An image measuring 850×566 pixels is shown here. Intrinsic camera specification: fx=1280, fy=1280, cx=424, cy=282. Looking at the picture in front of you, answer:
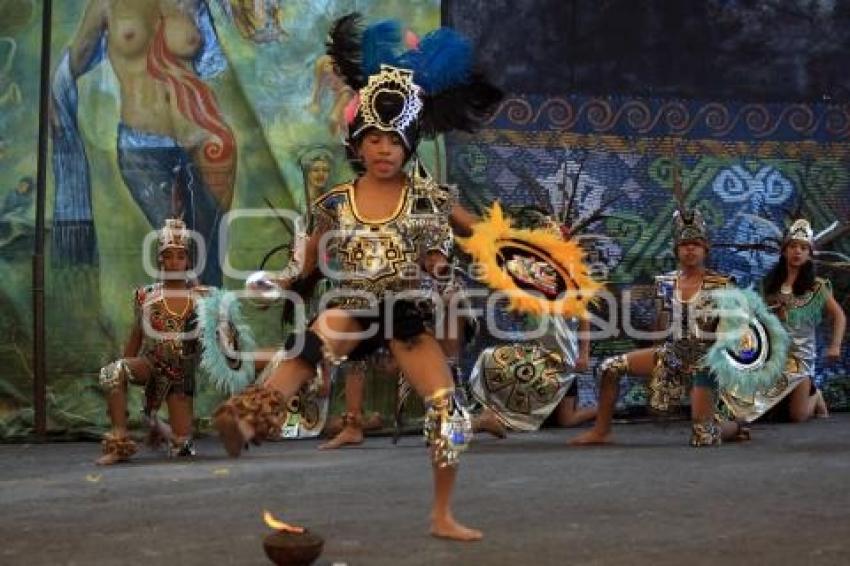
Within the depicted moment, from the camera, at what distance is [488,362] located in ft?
29.3

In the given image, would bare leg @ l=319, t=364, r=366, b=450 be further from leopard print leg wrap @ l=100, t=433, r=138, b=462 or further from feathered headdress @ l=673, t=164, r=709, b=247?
feathered headdress @ l=673, t=164, r=709, b=247

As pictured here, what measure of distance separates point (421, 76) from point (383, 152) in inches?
17.0

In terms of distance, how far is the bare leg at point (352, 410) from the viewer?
8.30 m

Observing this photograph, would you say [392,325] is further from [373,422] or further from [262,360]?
[373,422]

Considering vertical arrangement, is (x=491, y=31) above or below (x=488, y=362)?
above

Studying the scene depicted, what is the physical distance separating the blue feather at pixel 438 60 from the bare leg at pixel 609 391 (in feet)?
10.9

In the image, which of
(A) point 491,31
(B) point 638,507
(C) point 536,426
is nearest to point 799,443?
(C) point 536,426

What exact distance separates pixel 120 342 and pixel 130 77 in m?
1.82

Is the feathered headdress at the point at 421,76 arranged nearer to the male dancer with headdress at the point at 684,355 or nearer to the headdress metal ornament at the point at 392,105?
the headdress metal ornament at the point at 392,105

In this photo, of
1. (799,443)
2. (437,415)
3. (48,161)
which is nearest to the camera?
(437,415)

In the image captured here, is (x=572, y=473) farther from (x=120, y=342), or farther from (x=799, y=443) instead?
(x=120, y=342)

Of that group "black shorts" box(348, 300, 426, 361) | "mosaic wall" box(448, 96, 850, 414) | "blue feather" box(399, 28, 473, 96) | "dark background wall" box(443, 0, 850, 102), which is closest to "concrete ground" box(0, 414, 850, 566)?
"black shorts" box(348, 300, 426, 361)

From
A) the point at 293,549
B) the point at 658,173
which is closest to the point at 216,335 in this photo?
the point at 293,549

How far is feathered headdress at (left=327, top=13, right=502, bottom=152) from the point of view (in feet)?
16.5
